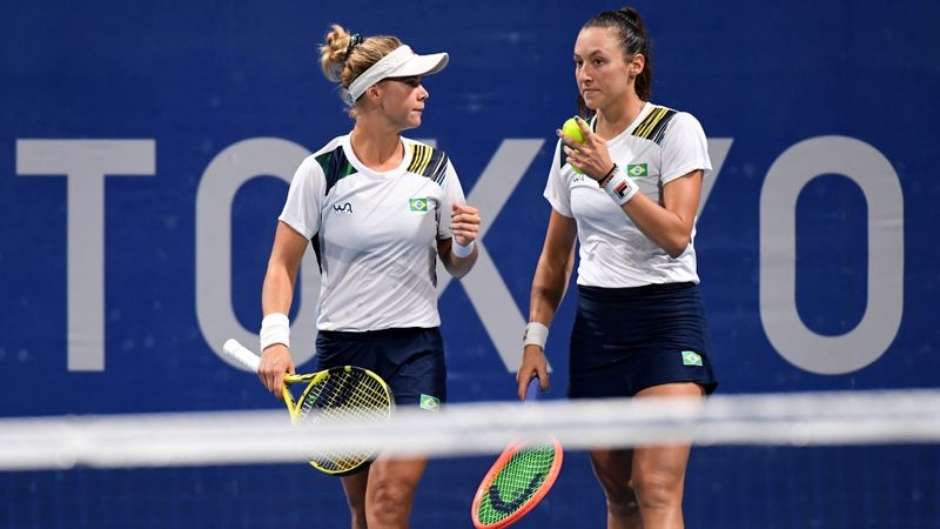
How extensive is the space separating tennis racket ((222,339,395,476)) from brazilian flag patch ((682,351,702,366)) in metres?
0.74

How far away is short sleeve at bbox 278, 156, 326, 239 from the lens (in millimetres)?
4332

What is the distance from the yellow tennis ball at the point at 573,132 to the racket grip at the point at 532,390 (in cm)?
73

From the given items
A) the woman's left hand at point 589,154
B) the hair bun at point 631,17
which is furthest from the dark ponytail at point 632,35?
the woman's left hand at point 589,154

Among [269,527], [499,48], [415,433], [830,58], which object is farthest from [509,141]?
[415,433]

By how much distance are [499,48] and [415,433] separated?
2.43 m

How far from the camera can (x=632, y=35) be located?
14.1ft

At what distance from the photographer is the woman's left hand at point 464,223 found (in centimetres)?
421

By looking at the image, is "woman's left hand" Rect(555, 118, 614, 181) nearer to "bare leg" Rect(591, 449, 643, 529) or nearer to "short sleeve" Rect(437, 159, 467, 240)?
"short sleeve" Rect(437, 159, 467, 240)

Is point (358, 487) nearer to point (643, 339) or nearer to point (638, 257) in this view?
point (643, 339)

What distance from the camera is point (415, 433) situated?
3.11 meters

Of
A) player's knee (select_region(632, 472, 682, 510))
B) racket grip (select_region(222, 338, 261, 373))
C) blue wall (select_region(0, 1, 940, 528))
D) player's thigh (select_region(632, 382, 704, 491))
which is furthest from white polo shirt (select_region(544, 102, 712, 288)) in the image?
blue wall (select_region(0, 1, 940, 528))

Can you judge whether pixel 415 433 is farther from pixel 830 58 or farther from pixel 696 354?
pixel 830 58

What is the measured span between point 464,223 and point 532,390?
0.52 m

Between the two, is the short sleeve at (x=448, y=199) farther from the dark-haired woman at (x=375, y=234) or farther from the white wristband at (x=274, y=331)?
the white wristband at (x=274, y=331)
